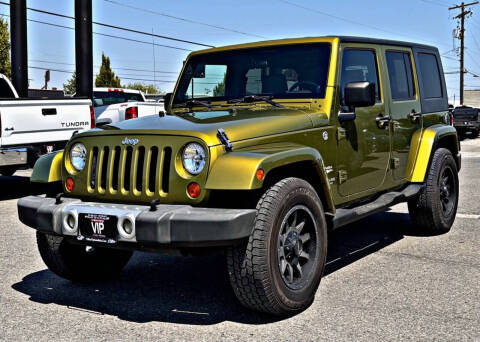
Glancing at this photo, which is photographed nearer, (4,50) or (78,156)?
(78,156)

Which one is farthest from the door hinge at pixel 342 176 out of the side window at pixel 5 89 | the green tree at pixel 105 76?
the green tree at pixel 105 76

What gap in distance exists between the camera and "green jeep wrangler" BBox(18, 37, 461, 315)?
12.7 ft

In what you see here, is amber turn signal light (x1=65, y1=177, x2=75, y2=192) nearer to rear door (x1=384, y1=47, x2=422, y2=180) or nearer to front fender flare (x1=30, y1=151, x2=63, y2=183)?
front fender flare (x1=30, y1=151, x2=63, y2=183)

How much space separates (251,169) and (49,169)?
5.47ft

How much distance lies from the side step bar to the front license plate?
1.67 metres

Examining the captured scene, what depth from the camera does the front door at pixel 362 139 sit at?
5105 mm

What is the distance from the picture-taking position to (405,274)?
17.1 feet

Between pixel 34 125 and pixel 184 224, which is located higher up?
pixel 34 125

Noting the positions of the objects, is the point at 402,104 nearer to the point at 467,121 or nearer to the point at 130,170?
the point at 130,170

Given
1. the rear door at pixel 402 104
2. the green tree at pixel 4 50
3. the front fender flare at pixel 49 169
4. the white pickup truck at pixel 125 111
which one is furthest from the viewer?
the green tree at pixel 4 50

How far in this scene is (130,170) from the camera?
416cm

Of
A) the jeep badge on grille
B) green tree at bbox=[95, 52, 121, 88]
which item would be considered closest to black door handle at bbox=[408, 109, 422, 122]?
the jeep badge on grille

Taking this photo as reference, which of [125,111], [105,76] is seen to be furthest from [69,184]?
[105,76]

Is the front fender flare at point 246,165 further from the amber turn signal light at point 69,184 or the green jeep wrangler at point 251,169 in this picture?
the amber turn signal light at point 69,184
